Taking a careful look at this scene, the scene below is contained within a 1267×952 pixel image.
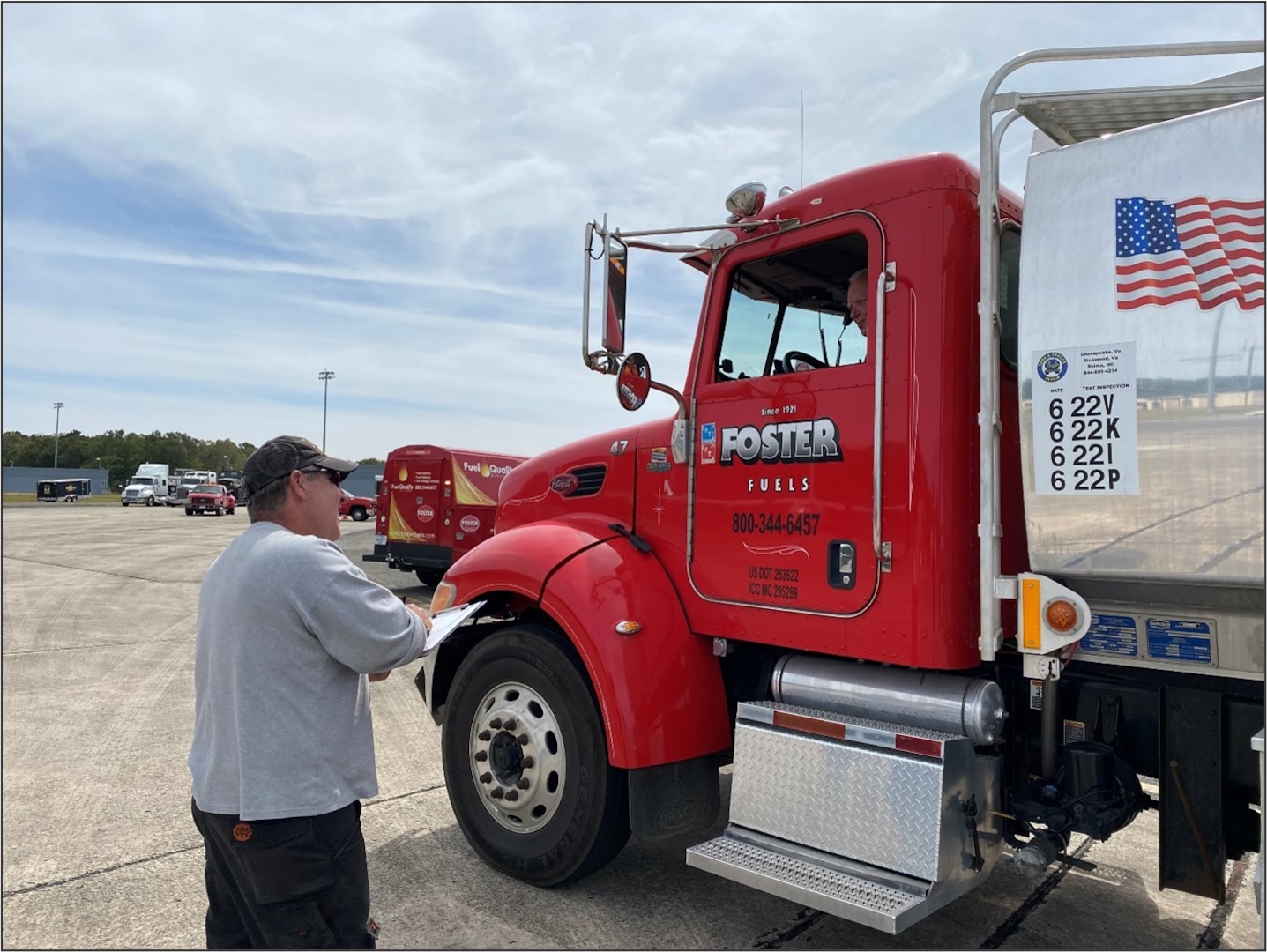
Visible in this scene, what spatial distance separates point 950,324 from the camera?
10.4 feet

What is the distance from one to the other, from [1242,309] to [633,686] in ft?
7.91

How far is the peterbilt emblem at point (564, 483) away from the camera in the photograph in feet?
15.4

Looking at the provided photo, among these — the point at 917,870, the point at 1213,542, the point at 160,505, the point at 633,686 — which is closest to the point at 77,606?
the point at 633,686

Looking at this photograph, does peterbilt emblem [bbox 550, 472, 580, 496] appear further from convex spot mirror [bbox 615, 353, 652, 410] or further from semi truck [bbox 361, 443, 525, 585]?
semi truck [bbox 361, 443, 525, 585]

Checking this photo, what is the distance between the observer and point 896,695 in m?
3.25

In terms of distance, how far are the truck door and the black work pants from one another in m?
1.84

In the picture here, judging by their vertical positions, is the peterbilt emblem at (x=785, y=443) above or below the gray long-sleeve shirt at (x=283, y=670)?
above

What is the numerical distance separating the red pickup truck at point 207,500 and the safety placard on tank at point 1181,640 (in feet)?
159

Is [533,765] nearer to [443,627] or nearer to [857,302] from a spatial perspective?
[443,627]

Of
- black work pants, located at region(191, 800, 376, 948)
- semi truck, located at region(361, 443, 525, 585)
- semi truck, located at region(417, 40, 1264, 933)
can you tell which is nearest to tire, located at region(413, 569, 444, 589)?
semi truck, located at region(361, 443, 525, 585)

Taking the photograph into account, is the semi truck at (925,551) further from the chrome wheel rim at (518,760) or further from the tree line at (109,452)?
the tree line at (109,452)

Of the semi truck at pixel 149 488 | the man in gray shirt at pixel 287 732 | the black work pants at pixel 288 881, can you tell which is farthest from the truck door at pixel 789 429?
the semi truck at pixel 149 488

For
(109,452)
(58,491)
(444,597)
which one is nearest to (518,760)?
(444,597)

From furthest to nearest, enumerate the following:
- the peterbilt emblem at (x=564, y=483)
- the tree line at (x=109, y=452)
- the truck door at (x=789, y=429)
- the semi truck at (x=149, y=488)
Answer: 1. the tree line at (x=109, y=452)
2. the semi truck at (x=149, y=488)
3. the peterbilt emblem at (x=564, y=483)
4. the truck door at (x=789, y=429)
